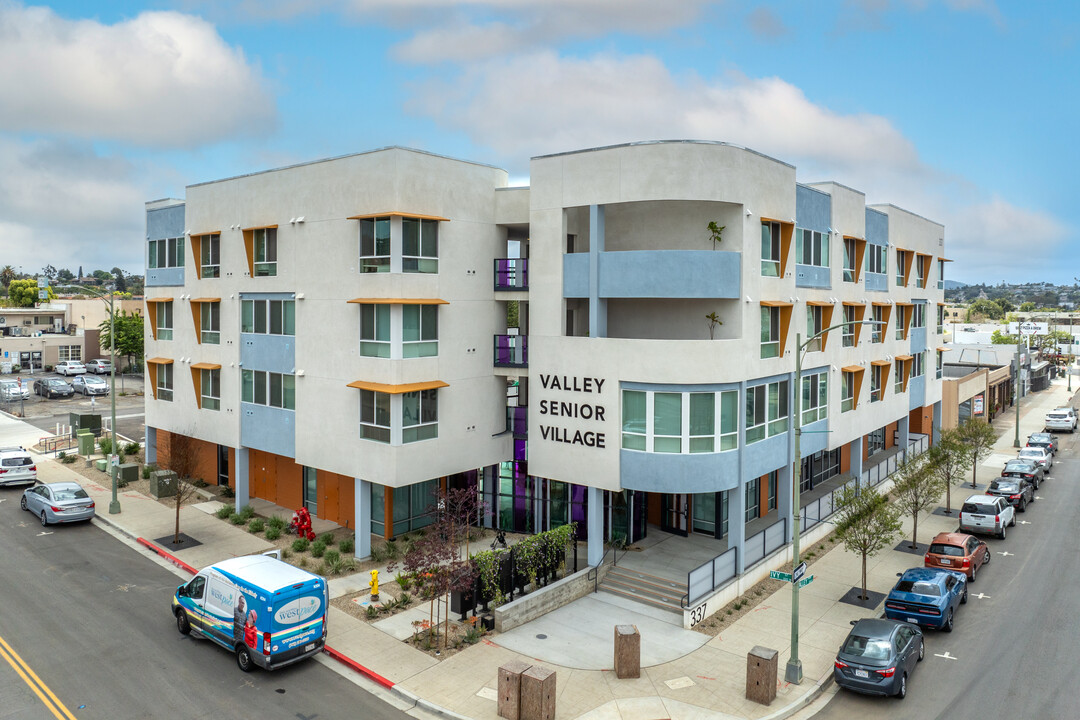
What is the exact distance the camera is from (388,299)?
1014 inches

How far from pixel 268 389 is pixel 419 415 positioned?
8.12 m

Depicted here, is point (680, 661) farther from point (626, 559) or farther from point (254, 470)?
point (254, 470)

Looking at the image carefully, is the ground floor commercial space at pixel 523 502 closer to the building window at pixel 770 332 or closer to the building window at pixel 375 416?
the building window at pixel 375 416

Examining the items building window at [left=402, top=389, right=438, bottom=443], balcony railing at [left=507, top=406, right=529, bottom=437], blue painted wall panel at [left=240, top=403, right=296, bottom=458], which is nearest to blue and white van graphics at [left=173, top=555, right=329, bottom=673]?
building window at [left=402, top=389, right=438, bottom=443]

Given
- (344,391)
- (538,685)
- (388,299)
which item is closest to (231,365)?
(344,391)

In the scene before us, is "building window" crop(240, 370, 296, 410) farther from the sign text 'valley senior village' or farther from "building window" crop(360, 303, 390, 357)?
the sign text 'valley senior village'

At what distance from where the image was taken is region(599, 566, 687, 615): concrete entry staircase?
23.2m

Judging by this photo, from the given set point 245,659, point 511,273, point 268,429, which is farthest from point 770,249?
point 245,659

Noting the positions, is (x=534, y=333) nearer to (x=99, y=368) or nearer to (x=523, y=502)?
(x=523, y=502)

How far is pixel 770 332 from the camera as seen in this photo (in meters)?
26.8

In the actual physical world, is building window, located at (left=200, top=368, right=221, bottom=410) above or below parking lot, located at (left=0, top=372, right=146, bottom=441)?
above

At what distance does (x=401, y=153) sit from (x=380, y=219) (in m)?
2.36

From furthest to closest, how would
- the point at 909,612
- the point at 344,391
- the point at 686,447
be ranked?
the point at 344,391, the point at 686,447, the point at 909,612

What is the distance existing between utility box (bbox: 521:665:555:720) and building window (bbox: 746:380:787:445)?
12154mm
